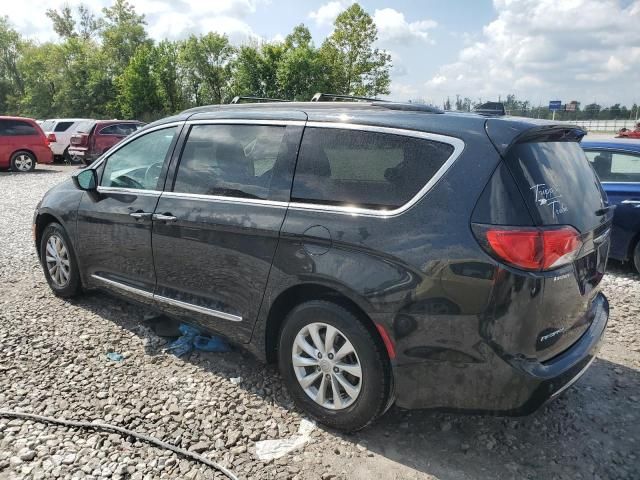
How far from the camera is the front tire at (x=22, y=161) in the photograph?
17.3m

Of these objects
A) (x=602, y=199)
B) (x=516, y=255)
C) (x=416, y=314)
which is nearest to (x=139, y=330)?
(x=416, y=314)

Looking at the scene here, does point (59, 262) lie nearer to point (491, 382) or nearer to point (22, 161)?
point (491, 382)

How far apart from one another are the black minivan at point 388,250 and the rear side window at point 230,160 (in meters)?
0.01

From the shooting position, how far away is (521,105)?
45.4 metres

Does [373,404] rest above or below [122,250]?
below

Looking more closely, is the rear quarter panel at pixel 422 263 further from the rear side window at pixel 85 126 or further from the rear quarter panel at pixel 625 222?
the rear side window at pixel 85 126

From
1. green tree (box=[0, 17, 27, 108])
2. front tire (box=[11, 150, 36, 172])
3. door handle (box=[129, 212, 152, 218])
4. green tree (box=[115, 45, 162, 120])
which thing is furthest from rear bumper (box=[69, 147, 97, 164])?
green tree (box=[0, 17, 27, 108])

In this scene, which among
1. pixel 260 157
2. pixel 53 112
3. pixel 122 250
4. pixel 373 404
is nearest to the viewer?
pixel 373 404

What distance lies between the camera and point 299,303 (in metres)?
3.08

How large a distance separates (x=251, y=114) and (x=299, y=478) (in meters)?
2.28

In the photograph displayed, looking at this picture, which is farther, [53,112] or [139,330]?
[53,112]

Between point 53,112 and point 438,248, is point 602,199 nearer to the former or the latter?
point 438,248

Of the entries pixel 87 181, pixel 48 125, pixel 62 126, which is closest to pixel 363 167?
pixel 87 181

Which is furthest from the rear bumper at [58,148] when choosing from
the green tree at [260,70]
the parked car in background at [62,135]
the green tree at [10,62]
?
the green tree at [10,62]
